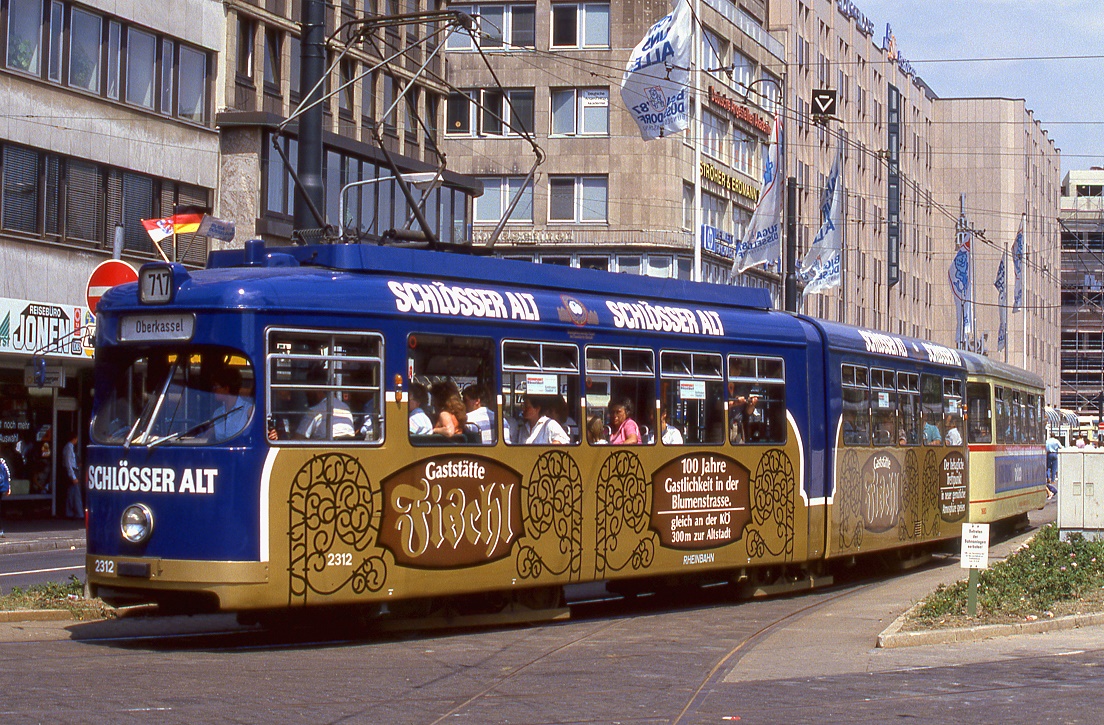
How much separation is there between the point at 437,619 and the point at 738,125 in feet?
152

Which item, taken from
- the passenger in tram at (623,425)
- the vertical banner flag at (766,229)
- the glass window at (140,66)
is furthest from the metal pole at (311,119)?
the vertical banner flag at (766,229)

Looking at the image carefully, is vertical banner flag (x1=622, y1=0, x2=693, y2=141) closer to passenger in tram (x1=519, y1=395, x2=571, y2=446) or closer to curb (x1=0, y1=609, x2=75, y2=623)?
passenger in tram (x1=519, y1=395, x2=571, y2=446)

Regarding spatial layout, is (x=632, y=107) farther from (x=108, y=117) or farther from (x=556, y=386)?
(x=556, y=386)

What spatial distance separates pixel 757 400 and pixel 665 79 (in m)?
17.6

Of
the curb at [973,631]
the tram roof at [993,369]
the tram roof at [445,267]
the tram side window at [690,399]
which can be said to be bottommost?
the curb at [973,631]

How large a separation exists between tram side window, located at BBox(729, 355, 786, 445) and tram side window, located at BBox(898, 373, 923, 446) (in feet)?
13.5

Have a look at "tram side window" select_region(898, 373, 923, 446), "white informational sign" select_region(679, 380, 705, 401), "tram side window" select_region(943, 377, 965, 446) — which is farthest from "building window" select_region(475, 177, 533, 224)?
"white informational sign" select_region(679, 380, 705, 401)

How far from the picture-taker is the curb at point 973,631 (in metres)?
12.9

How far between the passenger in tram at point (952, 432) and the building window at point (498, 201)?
1236 inches

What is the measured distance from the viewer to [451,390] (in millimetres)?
13336

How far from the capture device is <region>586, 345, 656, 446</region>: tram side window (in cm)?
1478

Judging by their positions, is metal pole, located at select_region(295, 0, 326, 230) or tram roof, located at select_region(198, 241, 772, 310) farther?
metal pole, located at select_region(295, 0, 326, 230)

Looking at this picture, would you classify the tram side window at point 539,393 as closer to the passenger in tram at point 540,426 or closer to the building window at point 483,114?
the passenger in tram at point 540,426

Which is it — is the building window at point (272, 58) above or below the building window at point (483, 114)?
below
